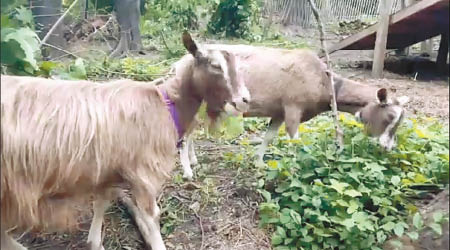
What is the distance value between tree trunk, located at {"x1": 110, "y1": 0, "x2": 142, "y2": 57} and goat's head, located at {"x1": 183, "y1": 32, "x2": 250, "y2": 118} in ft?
9.95

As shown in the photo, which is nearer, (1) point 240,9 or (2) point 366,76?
(2) point 366,76

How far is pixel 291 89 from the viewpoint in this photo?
503cm

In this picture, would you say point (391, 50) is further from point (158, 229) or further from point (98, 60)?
point (158, 229)

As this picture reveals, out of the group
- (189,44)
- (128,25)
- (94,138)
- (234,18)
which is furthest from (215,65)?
(128,25)

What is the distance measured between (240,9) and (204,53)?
3104 millimetres

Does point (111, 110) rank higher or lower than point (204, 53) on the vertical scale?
lower

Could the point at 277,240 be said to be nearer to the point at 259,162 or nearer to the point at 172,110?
the point at 259,162

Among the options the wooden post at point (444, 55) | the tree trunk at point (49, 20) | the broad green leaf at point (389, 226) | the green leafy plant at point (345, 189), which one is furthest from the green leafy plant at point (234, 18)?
the wooden post at point (444, 55)

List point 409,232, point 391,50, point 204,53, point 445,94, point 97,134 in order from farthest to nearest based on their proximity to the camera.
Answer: point 391,50 → point 204,53 → point 97,134 → point 409,232 → point 445,94

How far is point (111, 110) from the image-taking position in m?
3.36

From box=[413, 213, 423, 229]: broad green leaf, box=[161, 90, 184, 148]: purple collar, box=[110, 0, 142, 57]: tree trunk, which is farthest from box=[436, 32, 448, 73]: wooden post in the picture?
box=[110, 0, 142, 57]: tree trunk

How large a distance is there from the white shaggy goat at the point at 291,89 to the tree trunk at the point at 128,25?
2.06 metres

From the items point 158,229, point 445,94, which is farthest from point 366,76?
point 445,94

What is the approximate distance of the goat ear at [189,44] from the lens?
3.62 meters
